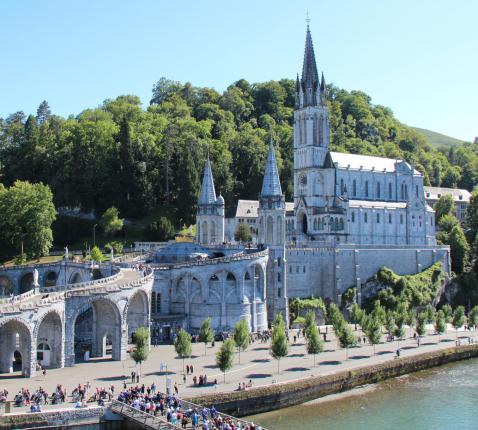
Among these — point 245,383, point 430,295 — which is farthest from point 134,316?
point 430,295

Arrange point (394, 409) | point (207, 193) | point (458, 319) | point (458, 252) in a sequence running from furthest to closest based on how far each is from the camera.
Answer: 1. point (458, 252)
2. point (207, 193)
3. point (458, 319)
4. point (394, 409)

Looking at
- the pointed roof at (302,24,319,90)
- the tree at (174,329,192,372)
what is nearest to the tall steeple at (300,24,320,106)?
the pointed roof at (302,24,319,90)

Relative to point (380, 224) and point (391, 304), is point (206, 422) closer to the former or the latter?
point (391, 304)

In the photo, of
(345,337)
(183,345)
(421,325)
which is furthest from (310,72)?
(183,345)

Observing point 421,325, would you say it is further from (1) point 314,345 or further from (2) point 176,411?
(2) point 176,411

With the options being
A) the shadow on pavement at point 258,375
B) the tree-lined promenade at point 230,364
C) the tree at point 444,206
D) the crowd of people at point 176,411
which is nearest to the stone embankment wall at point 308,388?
the tree-lined promenade at point 230,364

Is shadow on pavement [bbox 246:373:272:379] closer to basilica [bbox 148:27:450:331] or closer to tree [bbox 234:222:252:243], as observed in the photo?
basilica [bbox 148:27:450:331]
